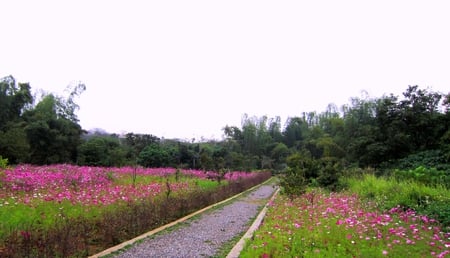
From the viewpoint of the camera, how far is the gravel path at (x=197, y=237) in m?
5.36

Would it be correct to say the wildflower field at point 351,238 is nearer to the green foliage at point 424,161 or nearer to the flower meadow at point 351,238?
the flower meadow at point 351,238

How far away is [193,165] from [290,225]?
1136 inches

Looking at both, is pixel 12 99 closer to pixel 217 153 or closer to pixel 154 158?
pixel 154 158

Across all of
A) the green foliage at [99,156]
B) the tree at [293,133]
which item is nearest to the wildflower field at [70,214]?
the green foliage at [99,156]

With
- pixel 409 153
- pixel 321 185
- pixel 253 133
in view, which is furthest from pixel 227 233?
pixel 253 133

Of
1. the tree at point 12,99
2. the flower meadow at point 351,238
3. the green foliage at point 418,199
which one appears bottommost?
the flower meadow at point 351,238

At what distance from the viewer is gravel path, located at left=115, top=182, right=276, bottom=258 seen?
5355 millimetres

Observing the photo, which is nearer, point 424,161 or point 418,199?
point 418,199

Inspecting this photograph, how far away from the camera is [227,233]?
7.18 m

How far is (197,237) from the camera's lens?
6.60 meters

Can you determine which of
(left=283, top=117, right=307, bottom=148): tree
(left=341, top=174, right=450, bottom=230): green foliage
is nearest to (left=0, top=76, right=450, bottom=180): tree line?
(left=341, top=174, right=450, bottom=230): green foliage

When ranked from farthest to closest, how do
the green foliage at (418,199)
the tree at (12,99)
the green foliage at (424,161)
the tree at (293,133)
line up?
the tree at (293,133)
the tree at (12,99)
the green foliage at (424,161)
the green foliage at (418,199)

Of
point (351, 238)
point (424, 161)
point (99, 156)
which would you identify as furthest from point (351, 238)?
point (99, 156)

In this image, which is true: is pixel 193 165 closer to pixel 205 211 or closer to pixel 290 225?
pixel 205 211
